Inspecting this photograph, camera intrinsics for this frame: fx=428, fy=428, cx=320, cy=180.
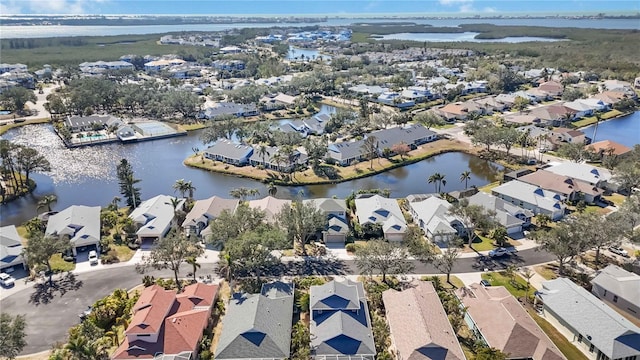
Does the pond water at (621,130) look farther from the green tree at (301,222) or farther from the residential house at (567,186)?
the green tree at (301,222)

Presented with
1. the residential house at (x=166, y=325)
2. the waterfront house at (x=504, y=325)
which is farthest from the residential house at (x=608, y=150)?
the residential house at (x=166, y=325)

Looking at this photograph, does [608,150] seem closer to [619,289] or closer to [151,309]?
[619,289]

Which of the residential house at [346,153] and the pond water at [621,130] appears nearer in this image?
the residential house at [346,153]

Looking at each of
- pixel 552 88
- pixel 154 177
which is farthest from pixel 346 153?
pixel 552 88

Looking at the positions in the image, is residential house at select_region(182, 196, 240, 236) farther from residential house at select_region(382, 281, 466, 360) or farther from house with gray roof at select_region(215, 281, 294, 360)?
residential house at select_region(382, 281, 466, 360)

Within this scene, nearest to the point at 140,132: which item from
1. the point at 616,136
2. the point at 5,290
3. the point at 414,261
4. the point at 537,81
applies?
the point at 5,290

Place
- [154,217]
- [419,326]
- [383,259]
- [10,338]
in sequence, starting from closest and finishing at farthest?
[10,338], [419,326], [383,259], [154,217]

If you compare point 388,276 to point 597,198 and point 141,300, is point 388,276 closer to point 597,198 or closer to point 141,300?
point 141,300
